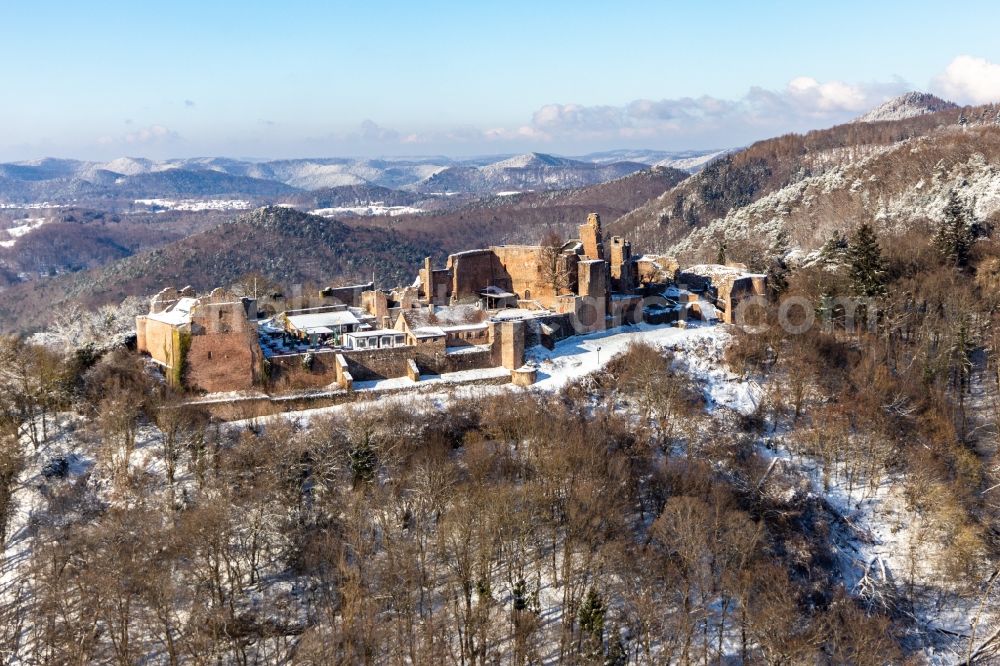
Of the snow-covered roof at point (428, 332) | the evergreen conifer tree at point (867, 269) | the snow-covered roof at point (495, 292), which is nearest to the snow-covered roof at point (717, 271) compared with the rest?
the evergreen conifer tree at point (867, 269)

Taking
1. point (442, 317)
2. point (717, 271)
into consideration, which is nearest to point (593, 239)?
point (717, 271)

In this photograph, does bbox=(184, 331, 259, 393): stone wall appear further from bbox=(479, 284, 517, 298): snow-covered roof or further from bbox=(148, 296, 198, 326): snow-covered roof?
bbox=(479, 284, 517, 298): snow-covered roof

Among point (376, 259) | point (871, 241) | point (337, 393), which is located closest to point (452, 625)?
point (337, 393)

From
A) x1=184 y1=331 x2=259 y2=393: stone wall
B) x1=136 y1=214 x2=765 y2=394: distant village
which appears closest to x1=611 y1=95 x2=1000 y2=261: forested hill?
x1=136 y1=214 x2=765 y2=394: distant village

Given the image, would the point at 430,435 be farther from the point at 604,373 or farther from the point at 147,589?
the point at 147,589

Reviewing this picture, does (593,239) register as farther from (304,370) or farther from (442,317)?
(304,370)

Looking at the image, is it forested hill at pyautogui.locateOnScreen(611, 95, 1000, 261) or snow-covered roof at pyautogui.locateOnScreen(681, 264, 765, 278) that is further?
forested hill at pyautogui.locateOnScreen(611, 95, 1000, 261)
